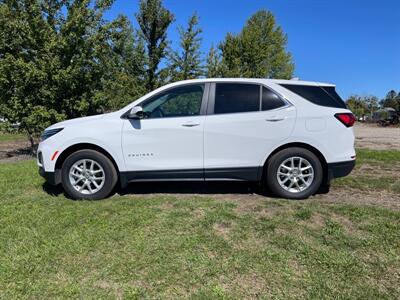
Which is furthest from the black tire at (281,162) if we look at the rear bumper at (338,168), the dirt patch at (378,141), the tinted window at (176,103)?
the dirt patch at (378,141)

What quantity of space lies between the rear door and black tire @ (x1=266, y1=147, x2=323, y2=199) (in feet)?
0.53

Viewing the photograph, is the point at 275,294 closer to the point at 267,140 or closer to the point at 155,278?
the point at 155,278

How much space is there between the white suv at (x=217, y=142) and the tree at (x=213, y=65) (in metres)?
11.1

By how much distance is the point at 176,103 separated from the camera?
5.07 m

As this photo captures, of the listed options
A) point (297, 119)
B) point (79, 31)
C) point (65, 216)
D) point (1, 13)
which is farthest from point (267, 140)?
point (1, 13)

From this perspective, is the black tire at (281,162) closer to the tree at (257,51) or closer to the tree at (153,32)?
the tree at (153,32)

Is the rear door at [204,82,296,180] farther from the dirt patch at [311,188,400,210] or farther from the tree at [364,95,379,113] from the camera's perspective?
the tree at [364,95,379,113]

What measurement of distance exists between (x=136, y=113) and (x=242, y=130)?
1.52 m

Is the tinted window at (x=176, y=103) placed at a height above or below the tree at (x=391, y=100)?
below

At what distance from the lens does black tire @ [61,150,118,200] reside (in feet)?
16.1

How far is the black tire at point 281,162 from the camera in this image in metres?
4.86

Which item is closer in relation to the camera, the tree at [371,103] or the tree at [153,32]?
the tree at [153,32]

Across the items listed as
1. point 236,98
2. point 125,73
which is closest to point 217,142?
point 236,98

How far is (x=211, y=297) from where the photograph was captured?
266 centimetres
